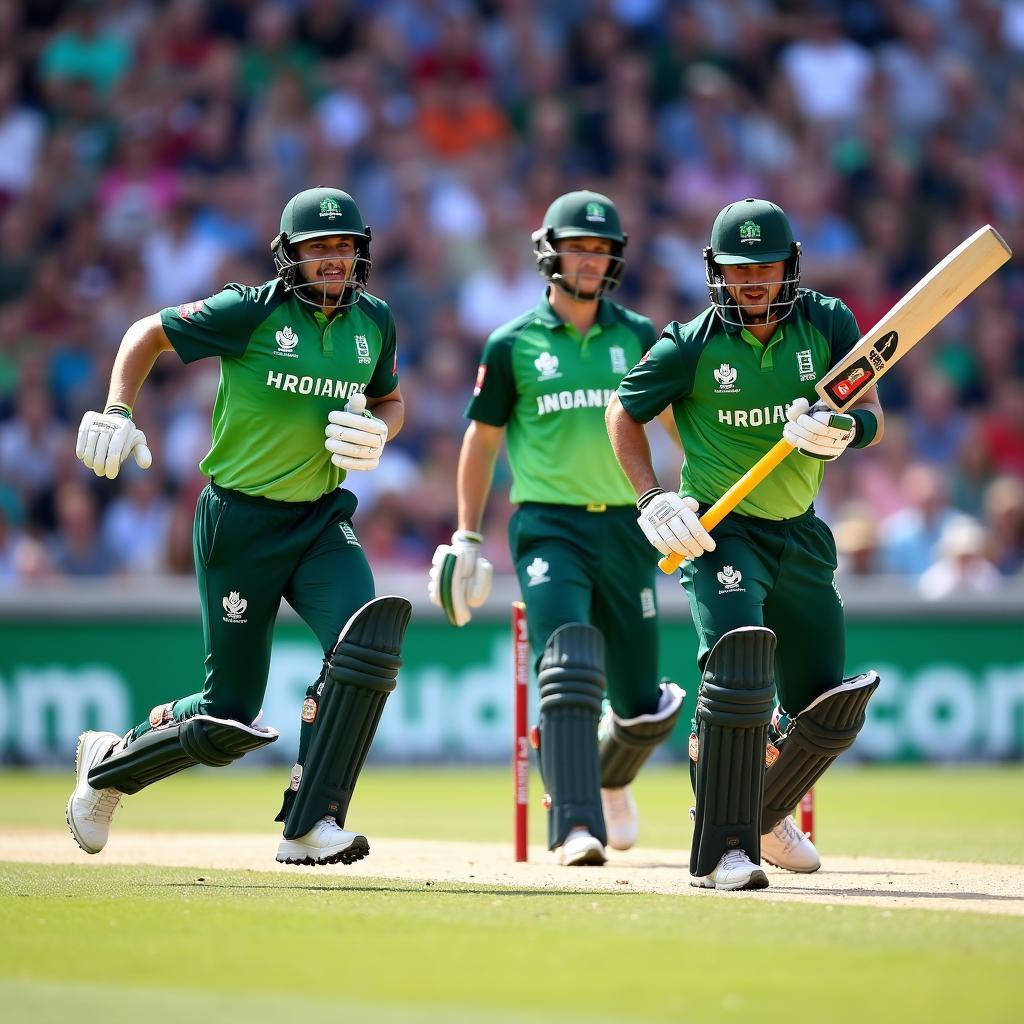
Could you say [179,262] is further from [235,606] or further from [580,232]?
[235,606]

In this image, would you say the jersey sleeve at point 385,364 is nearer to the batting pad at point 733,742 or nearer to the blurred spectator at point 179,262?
the batting pad at point 733,742

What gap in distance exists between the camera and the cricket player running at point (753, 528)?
5.66m

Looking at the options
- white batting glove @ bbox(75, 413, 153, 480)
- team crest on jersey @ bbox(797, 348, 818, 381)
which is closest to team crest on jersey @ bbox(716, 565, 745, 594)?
team crest on jersey @ bbox(797, 348, 818, 381)

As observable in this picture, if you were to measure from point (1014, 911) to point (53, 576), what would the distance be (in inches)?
333

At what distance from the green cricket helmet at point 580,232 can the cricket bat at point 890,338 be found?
4.62 feet

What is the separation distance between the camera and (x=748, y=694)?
5609 millimetres

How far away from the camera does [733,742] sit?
5.64m

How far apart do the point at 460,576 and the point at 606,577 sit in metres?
0.58

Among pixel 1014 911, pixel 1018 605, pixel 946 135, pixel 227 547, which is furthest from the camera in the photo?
pixel 946 135

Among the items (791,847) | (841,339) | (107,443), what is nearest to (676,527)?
(841,339)

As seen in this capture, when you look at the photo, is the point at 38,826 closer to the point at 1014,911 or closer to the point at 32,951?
the point at 32,951

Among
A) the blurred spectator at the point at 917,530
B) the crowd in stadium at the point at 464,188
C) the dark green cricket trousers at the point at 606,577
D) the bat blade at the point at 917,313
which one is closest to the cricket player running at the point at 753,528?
the bat blade at the point at 917,313

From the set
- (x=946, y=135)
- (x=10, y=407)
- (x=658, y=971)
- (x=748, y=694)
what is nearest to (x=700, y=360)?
(x=748, y=694)

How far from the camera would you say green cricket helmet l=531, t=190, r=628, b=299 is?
710 centimetres
